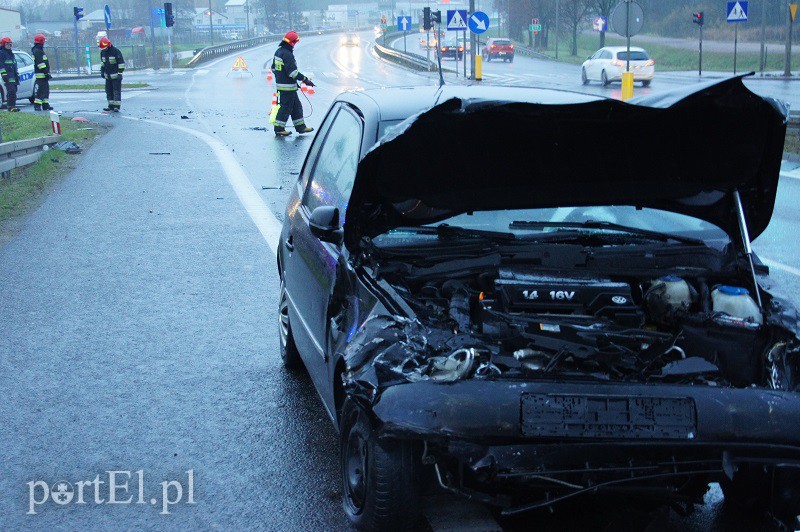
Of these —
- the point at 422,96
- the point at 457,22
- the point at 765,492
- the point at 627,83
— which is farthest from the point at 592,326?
the point at 457,22

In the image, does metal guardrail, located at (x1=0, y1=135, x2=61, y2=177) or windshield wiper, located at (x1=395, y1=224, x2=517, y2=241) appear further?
metal guardrail, located at (x1=0, y1=135, x2=61, y2=177)

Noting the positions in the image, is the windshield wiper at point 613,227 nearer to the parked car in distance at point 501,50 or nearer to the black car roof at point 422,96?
the black car roof at point 422,96

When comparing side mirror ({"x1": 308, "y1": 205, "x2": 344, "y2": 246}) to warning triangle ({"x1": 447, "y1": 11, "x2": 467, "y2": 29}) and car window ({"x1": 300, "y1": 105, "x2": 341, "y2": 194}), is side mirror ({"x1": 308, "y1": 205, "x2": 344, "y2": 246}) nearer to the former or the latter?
car window ({"x1": 300, "y1": 105, "x2": 341, "y2": 194})

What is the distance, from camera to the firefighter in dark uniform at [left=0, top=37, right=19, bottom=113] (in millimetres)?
29781

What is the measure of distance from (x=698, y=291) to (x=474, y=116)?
123 cm

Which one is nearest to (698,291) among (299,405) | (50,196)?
(299,405)

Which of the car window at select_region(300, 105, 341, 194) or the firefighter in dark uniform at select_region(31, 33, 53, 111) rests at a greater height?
the car window at select_region(300, 105, 341, 194)

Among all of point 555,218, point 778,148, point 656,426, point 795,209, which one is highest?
point 778,148

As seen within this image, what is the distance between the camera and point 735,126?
4707 millimetres

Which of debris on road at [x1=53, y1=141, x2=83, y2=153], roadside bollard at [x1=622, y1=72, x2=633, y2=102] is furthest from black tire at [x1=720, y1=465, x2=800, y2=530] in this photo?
roadside bollard at [x1=622, y1=72, x2=633, y2=102]

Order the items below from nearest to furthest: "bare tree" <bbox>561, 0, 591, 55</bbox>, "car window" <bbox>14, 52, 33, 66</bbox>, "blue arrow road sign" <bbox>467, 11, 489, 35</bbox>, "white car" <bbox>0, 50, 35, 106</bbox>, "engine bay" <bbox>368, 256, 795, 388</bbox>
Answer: "engine bay" <bbox>368, 256, 795, 388</bbox>, "white car" <bbox>0, 50, 35, 106</bbox>, "car window" <bbox>14, 52, 33, 66</bbox>, "blue arrow road sign" <bbox>467, 11, 489, 35</bbox>, "bare tree" <bbox>561, 0, 591, 55</bbox>

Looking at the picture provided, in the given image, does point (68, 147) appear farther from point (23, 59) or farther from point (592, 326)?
point (23, 59)

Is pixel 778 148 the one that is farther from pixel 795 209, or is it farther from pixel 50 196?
pixel 50 196

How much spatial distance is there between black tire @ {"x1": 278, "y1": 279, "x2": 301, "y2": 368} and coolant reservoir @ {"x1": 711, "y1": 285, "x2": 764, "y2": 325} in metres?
2.42
